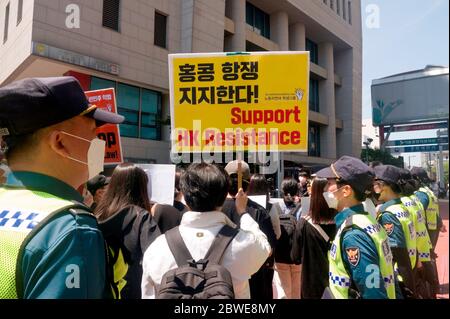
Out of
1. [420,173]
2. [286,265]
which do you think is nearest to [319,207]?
[286,265]

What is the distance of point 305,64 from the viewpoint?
10.9 ft

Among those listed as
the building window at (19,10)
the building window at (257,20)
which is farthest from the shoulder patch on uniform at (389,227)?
the building window at (257,20)

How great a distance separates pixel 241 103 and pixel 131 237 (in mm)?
1681

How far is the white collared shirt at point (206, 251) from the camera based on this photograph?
158cm

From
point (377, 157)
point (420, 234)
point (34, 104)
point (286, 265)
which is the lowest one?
point (286, 265)

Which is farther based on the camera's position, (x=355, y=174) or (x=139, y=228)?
(x=355, y=174)

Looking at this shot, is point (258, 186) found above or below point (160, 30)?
below

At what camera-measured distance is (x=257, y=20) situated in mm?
22141

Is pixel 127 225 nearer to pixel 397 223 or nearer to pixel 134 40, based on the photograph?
pixel 397 223

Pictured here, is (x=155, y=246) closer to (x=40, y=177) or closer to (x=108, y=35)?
(x=40, y=177)

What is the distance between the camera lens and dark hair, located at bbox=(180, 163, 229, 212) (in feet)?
5.66

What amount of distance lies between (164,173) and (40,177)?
2054 mm

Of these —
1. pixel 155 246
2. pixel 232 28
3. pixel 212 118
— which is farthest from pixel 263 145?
pixel 232 28

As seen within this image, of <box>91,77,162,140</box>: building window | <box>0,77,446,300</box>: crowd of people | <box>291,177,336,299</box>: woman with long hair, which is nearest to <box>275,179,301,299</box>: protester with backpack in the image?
<box>0,77,446,300</box>: crowd of people
